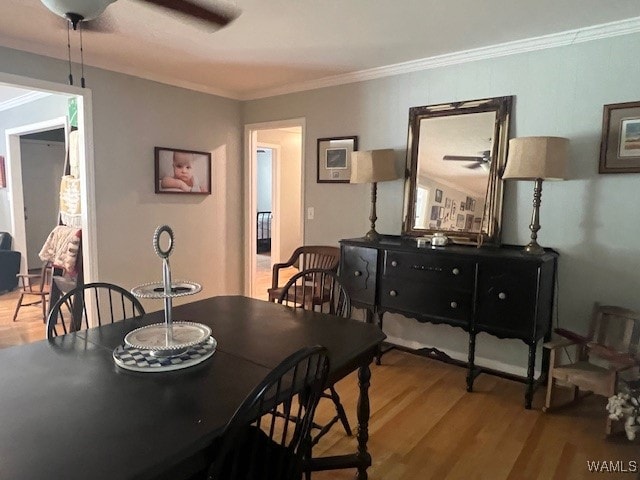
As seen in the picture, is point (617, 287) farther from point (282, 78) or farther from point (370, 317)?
point (282, 78)

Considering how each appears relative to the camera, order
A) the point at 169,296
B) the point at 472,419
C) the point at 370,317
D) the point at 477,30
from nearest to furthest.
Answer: the point at 169,296 < the point at 472,419 < the point at 477,30 < the point at 370,317

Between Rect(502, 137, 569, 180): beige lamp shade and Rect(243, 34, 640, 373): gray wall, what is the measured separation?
294 millimetres

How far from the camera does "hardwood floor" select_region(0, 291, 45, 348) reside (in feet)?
11.9

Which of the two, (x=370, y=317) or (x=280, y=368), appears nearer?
(x=280, y=368)

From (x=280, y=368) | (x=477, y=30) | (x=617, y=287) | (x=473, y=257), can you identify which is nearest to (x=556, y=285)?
(x=617, y=287)

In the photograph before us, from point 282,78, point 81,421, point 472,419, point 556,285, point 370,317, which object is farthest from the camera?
point 282,78

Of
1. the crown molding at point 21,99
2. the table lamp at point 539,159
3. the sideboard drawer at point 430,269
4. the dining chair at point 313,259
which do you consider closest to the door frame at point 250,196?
the dining chair at point 313,259

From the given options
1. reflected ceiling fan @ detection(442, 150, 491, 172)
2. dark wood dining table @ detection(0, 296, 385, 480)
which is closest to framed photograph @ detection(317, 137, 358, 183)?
reflected ceiling fan @ detection(442, 150, 491, 172)

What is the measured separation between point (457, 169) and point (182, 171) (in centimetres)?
250

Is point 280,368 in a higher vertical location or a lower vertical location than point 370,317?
higher

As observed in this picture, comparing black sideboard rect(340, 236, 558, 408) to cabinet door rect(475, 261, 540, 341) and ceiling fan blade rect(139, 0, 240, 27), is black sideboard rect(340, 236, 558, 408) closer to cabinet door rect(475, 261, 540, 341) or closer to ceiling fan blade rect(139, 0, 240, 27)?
cabinet door rect(475, 261, 540, 341)

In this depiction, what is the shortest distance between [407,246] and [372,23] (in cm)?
147

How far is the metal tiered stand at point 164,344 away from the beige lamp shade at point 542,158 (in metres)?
2.05

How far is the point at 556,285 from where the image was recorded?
9.06 feet
